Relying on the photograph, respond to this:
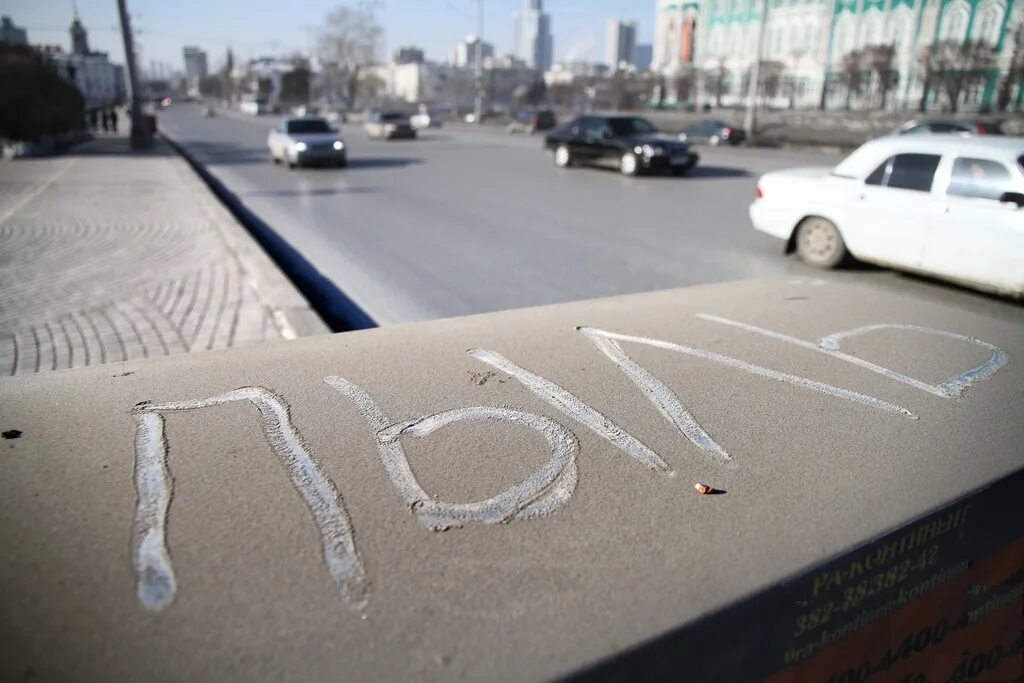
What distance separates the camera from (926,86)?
49281 mm

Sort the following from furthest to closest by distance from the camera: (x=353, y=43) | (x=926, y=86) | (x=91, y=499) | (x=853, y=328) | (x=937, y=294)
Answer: (x=353, y=43) → (x=926, y=86) → (x=937, y=294) → (x=853, y=328) → (x=91, y=499)

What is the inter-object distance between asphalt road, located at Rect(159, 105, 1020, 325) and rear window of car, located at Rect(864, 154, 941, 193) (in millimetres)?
974

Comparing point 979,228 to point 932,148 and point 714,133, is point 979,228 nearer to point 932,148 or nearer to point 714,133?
point 932,148

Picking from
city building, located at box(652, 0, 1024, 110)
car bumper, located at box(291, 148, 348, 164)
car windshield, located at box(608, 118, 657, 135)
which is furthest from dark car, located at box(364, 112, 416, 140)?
city building, located at box(652, 0, 1024, 110)

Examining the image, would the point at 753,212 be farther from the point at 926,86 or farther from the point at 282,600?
the point at 926,86

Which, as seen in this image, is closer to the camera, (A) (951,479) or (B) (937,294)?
(A) (951,479)

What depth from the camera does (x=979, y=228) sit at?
614 centimetres

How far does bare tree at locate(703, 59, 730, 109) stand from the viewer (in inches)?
2726

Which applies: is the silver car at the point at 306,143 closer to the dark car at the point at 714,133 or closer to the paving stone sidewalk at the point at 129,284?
the paving stone sidewalk at the point at 129,284

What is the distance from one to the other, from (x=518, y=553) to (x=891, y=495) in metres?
1.45

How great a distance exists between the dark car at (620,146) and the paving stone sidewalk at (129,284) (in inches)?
398

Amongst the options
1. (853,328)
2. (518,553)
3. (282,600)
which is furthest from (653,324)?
(282,600)

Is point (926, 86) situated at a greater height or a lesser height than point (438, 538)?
greater

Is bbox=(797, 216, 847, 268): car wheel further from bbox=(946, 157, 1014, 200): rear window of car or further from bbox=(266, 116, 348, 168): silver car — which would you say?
bbox=(266, 116, 348, 168): silver car
